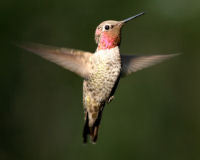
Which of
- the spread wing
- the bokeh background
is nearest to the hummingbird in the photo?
the spread wing

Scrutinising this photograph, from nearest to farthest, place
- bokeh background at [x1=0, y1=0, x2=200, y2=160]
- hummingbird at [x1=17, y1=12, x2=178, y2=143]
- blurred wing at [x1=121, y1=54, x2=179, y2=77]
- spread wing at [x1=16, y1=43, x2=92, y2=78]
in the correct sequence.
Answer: spread wing at [x1=16, y1=43, x2=92, y2=78], hummingbird at [x1=17, y1=12, x2=178, y2=143], blurred wing at [x1=121, y1=54, x2=179, y2=77], bokeh background at [x1=0, y1=0, x2=200, y2=160]

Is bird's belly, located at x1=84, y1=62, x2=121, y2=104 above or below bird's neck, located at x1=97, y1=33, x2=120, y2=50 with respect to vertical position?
below

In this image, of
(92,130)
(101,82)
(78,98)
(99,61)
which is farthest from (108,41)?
(78,98)

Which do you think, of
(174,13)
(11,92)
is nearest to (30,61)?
(11,92)

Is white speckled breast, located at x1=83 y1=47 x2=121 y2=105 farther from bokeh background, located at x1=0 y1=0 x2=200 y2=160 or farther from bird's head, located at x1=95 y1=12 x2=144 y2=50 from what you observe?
bokeh background, located at x1=0 y1=0 x2=200 y2=160

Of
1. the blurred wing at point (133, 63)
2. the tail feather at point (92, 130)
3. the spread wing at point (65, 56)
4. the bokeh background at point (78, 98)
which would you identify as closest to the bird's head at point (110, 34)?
the spread wing at point (65, 56)

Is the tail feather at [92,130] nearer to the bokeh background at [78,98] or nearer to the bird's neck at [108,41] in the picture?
the bird's neck at [108,41]
